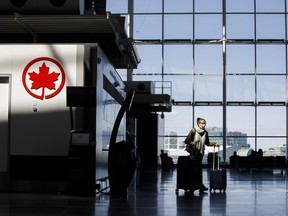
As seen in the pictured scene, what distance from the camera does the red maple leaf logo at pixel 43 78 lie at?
1391 centimetres

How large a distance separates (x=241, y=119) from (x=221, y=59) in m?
3.89

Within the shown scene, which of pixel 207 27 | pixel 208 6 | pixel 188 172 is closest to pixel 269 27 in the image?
pixel 207 27

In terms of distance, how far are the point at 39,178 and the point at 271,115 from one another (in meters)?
26.6

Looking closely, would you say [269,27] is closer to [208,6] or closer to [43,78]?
[208,6]

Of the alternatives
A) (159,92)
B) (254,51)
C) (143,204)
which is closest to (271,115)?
(254,51)

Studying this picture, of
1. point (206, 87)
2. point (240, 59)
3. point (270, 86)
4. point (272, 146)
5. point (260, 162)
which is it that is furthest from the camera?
point (272, 146)

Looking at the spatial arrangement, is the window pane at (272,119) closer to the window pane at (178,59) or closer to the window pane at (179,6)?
the window pane at (178,59)

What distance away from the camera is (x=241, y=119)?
38375mm

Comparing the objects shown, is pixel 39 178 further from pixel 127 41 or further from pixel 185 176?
pixel 127 41

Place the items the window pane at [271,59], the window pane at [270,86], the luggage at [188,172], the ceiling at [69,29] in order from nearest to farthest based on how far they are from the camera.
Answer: the luggage at [188,172]
the ceiling at [69,29]
the window pane at [271,59]
the window pane at [270,86]

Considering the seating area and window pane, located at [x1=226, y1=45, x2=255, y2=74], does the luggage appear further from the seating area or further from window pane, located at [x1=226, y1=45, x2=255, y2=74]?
window pane, located at [x1=226, y1=45, x2=255, y2=74]

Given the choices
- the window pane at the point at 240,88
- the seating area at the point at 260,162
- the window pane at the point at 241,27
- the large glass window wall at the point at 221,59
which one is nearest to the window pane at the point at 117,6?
the large glass window wall at the point at 221,59

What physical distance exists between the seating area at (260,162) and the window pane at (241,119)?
213 cm

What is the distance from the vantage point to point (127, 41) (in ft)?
63.5
